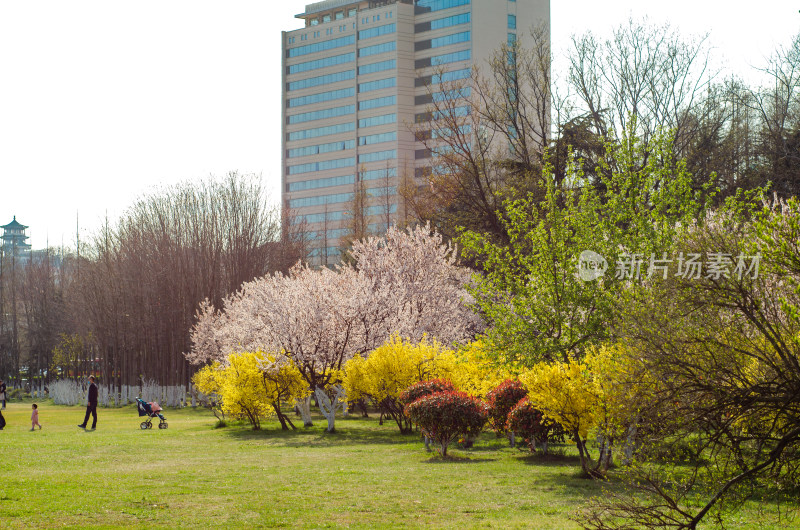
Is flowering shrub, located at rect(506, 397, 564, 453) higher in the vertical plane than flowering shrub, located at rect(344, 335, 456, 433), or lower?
lower

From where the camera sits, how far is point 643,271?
1517cm

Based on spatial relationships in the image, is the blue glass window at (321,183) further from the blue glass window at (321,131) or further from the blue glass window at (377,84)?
the blue glass window at (377,84)

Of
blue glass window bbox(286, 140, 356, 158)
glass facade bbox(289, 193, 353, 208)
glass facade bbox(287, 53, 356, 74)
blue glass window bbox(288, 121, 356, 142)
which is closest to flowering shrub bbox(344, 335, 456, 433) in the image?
glass facade bbox(289, 193, 353, 208)

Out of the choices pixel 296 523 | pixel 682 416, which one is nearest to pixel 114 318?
pixel 296 523

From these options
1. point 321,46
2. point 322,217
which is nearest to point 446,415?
point 322,217

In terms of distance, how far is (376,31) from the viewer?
104000 mm

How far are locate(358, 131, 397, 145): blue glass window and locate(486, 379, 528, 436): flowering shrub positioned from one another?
84878mm

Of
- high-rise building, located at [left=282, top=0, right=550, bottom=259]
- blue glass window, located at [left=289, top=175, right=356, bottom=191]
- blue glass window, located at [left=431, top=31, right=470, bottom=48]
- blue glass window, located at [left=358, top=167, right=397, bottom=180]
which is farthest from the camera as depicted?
blue glass window, located at [left=289, top=175, right=356, bottom=191]

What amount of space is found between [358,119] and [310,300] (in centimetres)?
8158

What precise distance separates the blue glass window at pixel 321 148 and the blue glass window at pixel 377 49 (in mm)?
12708

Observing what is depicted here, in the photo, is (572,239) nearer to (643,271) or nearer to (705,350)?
(643,271)

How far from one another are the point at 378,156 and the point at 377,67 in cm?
1287

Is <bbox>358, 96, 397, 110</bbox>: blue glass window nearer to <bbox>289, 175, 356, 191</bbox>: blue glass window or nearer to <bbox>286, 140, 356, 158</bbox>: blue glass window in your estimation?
<bbox>286, 140, 356, 158</bbox>: blue glass window

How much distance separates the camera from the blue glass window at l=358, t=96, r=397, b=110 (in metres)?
102
